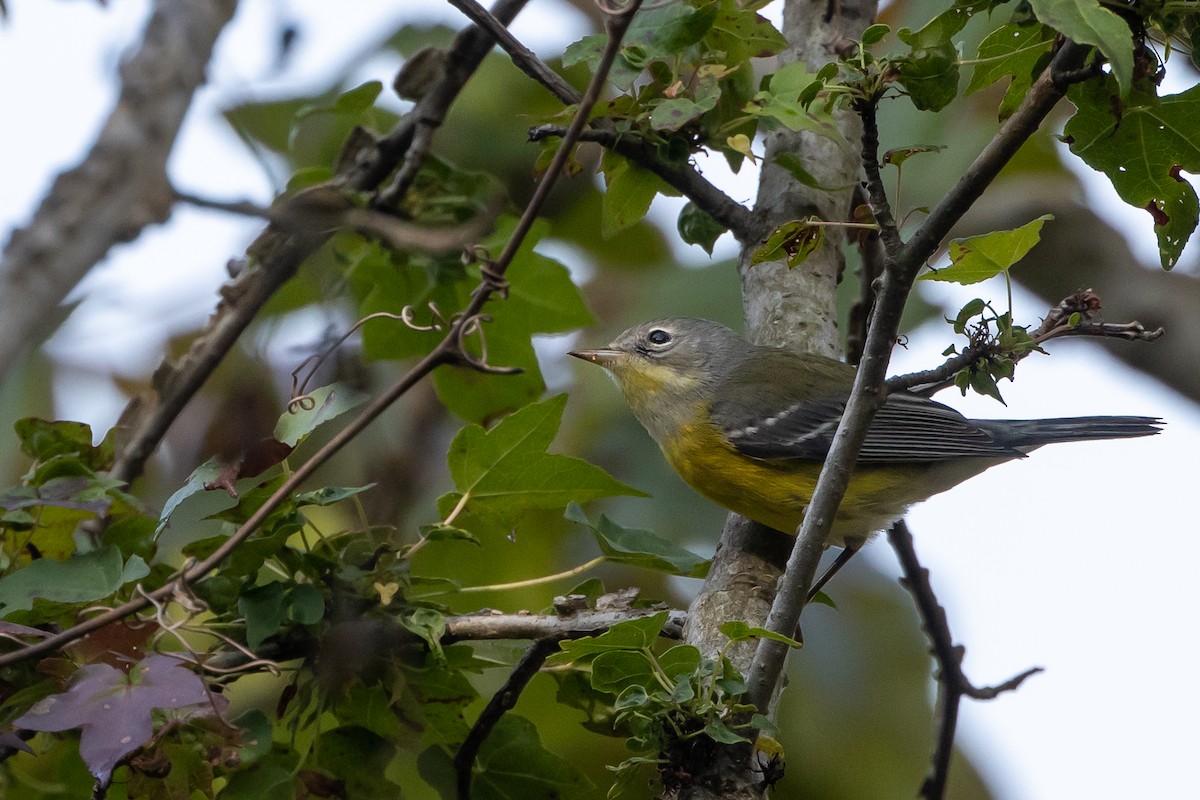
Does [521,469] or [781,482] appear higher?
[781,482]

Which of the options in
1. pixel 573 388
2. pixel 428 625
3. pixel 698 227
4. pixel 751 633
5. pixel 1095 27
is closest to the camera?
pixel 1095 27

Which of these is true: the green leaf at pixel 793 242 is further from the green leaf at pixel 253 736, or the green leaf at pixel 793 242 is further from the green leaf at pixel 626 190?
the green leaf at pixel 253 736

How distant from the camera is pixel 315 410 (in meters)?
2.45

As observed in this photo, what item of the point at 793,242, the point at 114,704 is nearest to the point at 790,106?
the point at 793,242

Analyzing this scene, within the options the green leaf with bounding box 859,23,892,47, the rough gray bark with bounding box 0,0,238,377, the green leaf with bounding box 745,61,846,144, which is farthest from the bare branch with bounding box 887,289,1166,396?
the rough gray bark with bounding box 0,0,238,377

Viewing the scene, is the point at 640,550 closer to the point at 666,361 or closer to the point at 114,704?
the point at 114,704

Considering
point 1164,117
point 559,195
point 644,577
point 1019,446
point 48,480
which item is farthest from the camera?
point 559,195

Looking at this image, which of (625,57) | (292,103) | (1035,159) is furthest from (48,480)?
(1035,159)

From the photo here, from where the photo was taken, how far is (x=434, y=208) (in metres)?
3.91

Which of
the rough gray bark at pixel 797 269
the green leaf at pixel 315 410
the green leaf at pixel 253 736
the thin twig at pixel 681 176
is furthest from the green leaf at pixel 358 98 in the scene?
the green leaf at pixel 253 736

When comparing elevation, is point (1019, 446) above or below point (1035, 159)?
below

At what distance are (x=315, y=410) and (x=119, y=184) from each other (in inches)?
49.5

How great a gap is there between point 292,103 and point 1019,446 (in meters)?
3.27

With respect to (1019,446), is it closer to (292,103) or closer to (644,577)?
(644,577)
